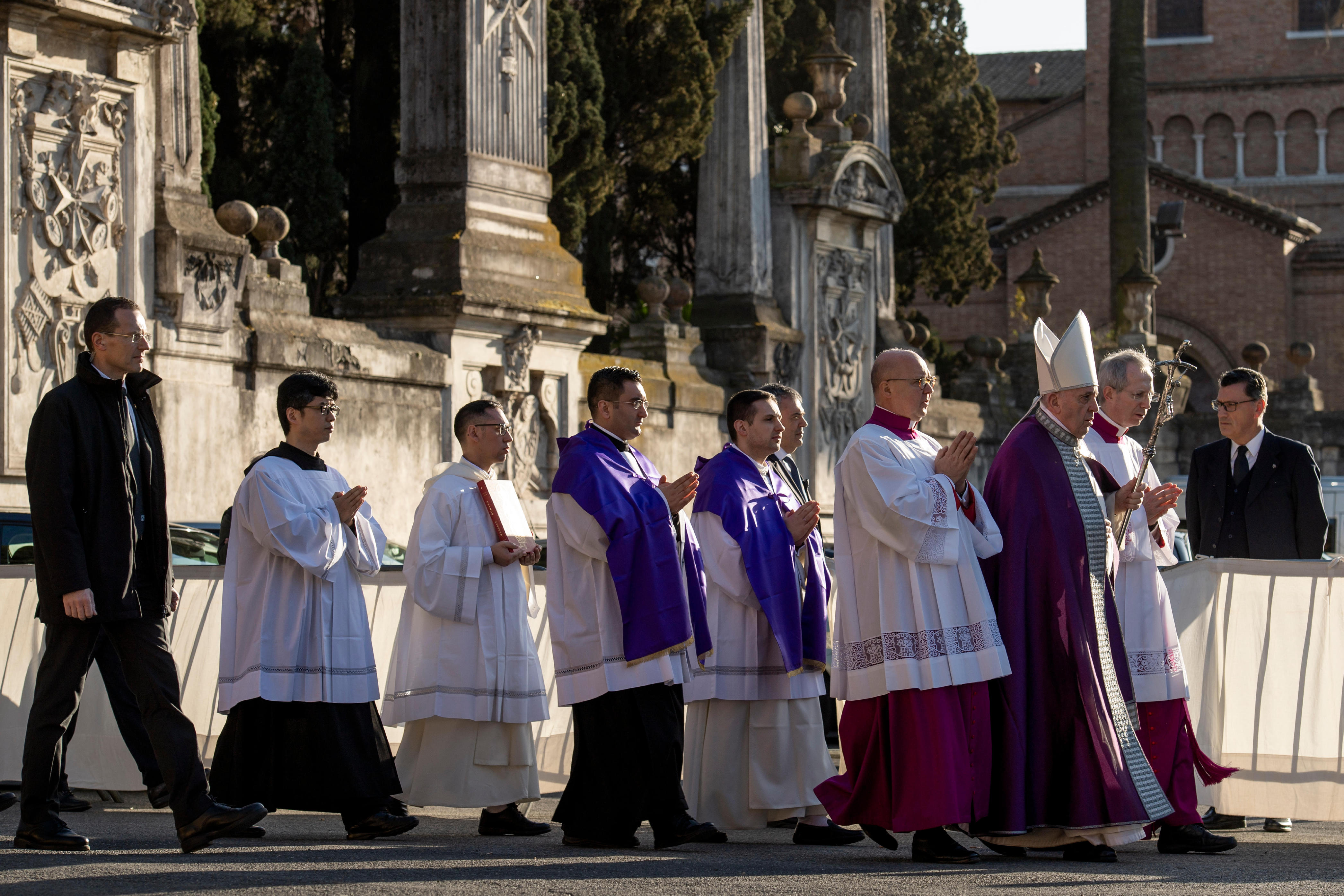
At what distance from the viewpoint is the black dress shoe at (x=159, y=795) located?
8.14 m

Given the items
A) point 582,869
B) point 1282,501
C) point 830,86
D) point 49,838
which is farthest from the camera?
point 830,86

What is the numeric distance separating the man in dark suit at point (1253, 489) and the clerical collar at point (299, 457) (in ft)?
13.5

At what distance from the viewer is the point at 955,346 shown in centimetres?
5122

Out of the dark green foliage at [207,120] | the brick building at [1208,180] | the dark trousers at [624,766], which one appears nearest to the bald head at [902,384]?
the dark trousers at [624,766]

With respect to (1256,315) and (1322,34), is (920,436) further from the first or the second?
(1322,34)

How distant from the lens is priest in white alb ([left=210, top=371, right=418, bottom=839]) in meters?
7.89

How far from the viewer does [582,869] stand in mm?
6785

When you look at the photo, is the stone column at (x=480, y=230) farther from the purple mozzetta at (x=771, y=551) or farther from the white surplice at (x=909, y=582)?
the white surplice at (x=909, y=582)

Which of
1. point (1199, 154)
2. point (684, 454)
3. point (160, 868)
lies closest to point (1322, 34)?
point (1199, 154)

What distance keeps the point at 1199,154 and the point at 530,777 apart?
50.2m

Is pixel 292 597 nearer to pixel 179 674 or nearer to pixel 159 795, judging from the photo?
pixel 159 795

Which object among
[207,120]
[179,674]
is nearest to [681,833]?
[179,674]

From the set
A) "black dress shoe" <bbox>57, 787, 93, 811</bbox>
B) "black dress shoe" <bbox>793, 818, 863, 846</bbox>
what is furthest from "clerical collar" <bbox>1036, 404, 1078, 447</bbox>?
"black dress shoe" <bbox>57, 787, 93, 811</bbox>

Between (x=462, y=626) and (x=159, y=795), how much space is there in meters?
1.35
